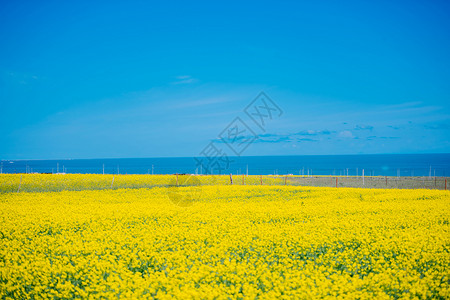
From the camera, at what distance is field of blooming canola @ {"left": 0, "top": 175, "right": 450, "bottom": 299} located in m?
8.70

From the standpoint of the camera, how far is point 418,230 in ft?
47.8

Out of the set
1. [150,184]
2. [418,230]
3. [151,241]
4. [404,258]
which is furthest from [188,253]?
[150,184]

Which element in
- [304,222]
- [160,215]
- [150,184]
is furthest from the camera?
[150,184]

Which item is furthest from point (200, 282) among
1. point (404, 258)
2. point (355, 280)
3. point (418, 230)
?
point (418, 230)

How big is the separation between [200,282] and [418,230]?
33.4ft

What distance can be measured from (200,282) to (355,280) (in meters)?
4.05

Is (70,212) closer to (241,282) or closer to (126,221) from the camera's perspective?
(126,221)

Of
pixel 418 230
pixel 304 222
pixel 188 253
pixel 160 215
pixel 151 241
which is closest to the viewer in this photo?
pixel 188 253

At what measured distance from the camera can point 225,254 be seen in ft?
38.8

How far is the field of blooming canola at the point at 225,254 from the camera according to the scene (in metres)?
8.70

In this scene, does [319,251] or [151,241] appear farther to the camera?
[151,241]

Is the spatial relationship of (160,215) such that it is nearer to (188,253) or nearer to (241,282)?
(188,253)

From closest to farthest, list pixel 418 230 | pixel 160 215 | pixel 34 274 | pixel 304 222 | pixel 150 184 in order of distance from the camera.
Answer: pixel 34 274
pixel 418 230
pixel 304 222
pixel 160 215
pixel 150 184

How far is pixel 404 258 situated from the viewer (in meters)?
10.9
